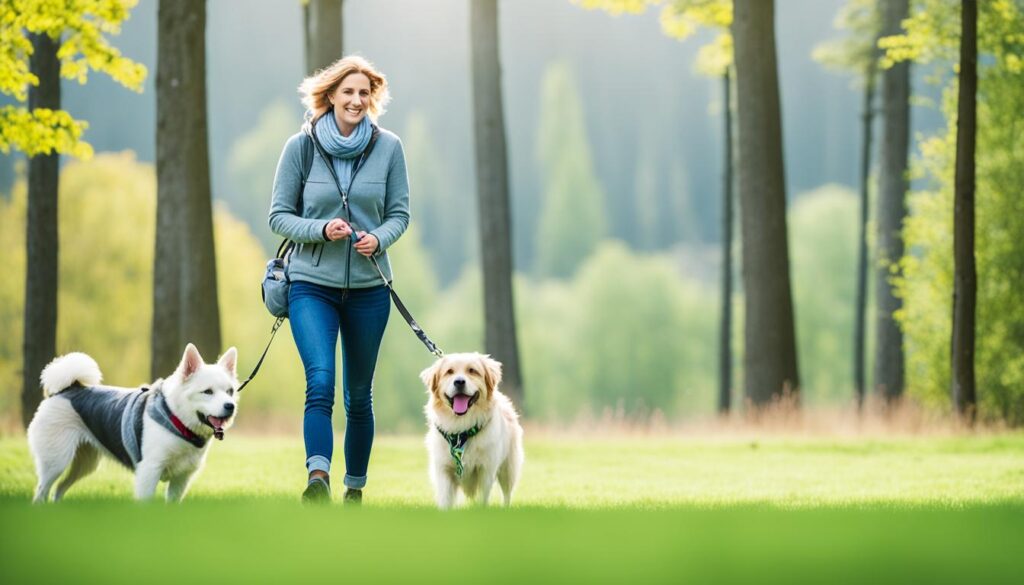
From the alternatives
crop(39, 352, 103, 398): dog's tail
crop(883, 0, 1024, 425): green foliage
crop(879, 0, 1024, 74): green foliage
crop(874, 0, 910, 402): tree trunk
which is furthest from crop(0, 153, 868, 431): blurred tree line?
crop(39, 352, 103, 398): dog's tail

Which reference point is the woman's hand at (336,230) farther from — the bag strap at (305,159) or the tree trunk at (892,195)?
the tree trunk at (892,195)

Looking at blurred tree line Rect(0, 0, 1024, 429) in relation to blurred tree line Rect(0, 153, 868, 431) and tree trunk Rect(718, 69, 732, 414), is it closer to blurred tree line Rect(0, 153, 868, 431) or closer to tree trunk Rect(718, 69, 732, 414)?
blurred tree line Rect(0, 153, 868, 431)

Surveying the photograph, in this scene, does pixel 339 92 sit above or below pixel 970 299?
above

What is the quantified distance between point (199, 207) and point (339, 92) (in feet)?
29.9

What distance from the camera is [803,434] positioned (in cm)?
1580

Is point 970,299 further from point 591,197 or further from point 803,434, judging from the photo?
point 591,197

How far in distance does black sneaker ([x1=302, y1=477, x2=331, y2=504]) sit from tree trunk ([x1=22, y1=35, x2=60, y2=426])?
36.1 feet

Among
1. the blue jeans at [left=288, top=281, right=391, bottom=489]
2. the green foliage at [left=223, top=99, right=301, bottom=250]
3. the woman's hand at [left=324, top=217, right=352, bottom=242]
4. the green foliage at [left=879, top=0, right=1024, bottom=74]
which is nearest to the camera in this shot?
the woman's hand at [left=324, top=217, right=352, bottom=242]

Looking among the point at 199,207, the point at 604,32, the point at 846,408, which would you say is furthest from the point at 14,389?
the point at 604,32

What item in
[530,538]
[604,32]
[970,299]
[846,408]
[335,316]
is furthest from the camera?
[604,32]

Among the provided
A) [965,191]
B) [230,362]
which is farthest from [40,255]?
[965,191]

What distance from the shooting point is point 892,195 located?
2294 centimetres

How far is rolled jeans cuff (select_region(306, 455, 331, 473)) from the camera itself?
23.6 ft

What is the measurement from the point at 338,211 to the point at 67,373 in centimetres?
207
